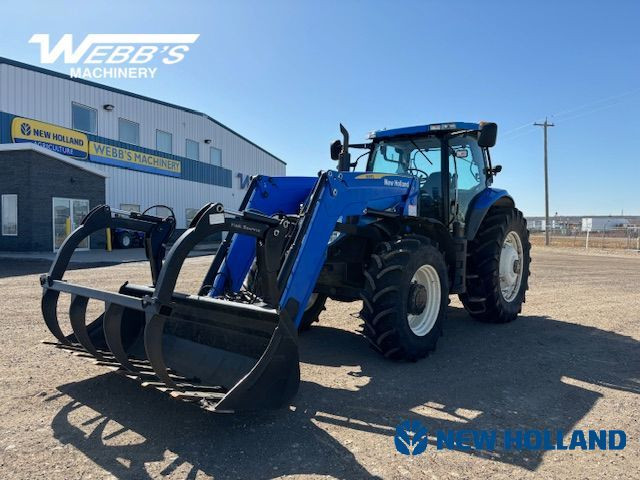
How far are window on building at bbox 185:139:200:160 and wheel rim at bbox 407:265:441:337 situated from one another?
958 inches

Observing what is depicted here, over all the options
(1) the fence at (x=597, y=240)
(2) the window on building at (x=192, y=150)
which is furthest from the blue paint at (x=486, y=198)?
(1) the fence at (x=597, y=240)

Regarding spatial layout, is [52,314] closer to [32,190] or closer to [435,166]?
[435,166]

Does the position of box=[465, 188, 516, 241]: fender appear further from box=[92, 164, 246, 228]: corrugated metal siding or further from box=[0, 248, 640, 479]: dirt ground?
box=[92, 164, 246, 228]: corrugated metal siding

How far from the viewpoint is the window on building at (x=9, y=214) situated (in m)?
17.6

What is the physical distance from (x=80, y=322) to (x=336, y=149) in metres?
4.03

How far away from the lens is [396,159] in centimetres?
639

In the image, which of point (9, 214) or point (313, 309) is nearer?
point (313, 309)

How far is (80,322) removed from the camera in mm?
3867

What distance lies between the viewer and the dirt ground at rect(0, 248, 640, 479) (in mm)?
2900

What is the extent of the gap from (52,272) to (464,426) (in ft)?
11.6

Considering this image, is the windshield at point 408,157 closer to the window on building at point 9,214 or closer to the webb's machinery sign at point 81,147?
the window on building at point 9,214

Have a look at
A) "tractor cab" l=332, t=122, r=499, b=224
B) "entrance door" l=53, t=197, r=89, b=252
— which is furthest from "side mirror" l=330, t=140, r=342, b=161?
"entrance door" l=53, t=197, r=89, b=252

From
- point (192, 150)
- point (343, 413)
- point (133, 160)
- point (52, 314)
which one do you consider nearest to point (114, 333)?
point (52, 314)

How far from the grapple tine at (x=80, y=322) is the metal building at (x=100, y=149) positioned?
51.9ft
